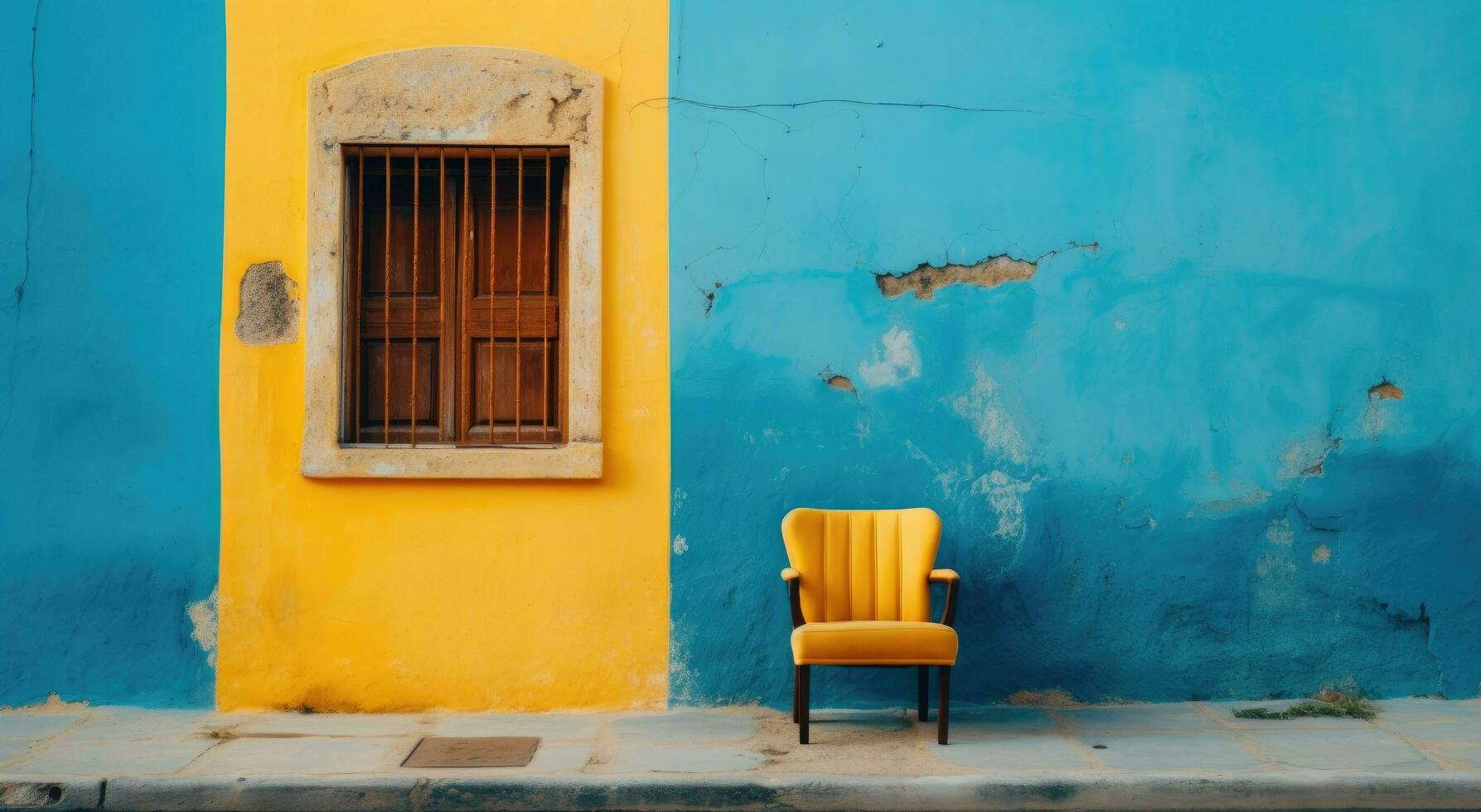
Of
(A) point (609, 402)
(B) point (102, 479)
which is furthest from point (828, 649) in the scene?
(B) point (102, 479)

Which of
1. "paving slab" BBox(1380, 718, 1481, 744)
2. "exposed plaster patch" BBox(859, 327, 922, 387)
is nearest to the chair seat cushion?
"exposed plaster patch" BBox(859, 327, 922, 387)

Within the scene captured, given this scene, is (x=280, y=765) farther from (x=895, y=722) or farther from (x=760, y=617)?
(x=895, y=722)

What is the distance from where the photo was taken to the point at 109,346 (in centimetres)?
514

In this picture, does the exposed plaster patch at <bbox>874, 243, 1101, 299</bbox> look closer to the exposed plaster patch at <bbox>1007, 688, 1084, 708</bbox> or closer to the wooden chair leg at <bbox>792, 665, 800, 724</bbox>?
the wooden chair leg at <bbox>792, 665, 800, 724</bbox>

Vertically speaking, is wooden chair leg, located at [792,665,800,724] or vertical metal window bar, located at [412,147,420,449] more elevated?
vertical metal window bar, located at [412,147,420,449]

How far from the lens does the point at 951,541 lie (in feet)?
17.2

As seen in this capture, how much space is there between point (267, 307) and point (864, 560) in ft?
9.03

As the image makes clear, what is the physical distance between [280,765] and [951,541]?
280cm

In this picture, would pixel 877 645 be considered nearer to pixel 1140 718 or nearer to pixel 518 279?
pixel 1140 718

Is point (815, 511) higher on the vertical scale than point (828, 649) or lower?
higher

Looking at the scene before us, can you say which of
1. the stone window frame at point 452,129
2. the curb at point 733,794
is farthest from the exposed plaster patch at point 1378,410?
the stone window frame at point 452,129

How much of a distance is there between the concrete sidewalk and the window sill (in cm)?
101

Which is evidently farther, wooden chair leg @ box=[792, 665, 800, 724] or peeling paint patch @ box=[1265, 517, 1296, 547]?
peeling paint patch @ box=[1265, 517, 1296, 547]

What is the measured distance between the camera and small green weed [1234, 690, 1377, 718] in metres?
4.97
